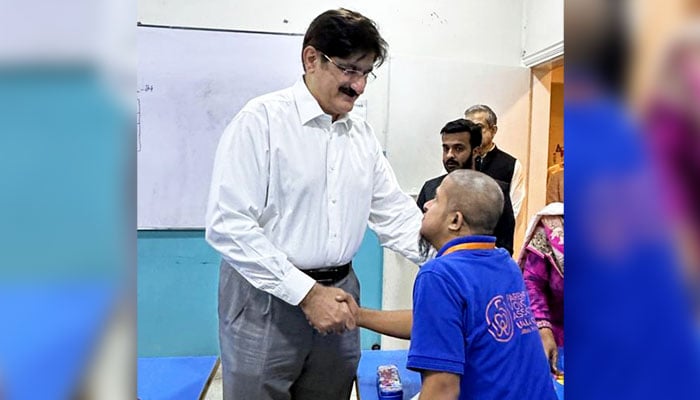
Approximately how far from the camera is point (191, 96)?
291 cm

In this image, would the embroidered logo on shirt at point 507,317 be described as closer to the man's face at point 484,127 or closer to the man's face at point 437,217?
the man's face at point 437,217

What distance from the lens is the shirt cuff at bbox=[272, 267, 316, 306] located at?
48.8 inches

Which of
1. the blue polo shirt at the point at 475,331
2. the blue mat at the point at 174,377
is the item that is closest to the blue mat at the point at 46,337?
the blue polo shirt at the point at 475,331

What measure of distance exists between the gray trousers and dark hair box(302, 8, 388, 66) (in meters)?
0.61

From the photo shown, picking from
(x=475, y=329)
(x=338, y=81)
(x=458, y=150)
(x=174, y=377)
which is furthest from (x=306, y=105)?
(x=174, y=377)

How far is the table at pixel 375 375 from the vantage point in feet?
6.16

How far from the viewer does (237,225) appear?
125 cm

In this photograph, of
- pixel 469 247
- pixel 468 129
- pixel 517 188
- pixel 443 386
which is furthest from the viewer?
pixel 517 188

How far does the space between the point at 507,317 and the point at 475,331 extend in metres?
0.09

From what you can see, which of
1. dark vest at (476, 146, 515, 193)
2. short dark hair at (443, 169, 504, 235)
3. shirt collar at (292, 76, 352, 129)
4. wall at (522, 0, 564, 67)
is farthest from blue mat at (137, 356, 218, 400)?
wall at (522, 0, 564, 67)

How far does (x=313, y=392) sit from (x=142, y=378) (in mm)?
1194

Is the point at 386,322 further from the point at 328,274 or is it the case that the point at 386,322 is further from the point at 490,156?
the point at 490,156

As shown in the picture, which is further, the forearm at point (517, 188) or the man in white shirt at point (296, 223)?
the forearm at point (517, 188)

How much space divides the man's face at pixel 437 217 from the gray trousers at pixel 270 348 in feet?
0.92
